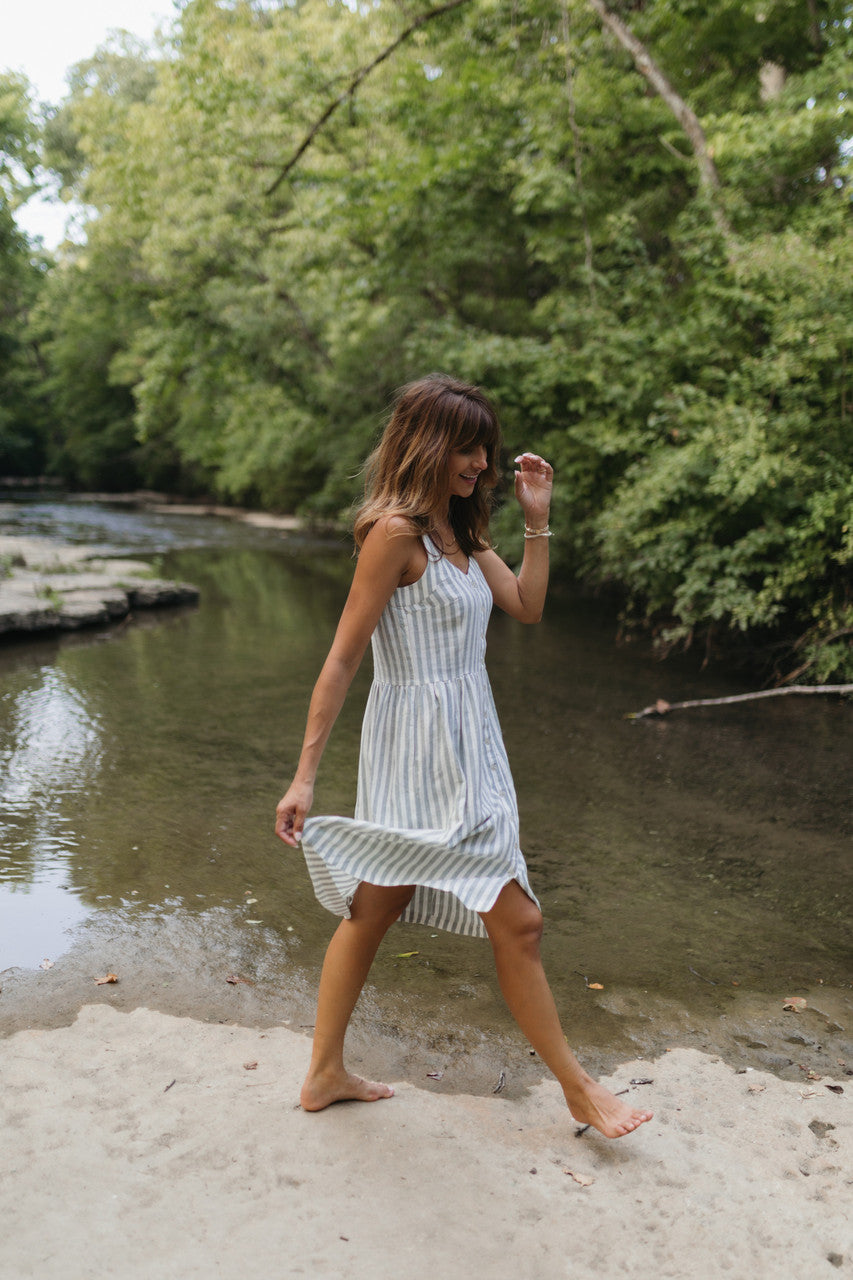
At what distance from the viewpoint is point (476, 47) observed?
12.2 metres

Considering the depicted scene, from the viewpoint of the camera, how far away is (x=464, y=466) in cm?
247

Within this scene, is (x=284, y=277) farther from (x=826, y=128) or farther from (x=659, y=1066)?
(x=659, y=1066)

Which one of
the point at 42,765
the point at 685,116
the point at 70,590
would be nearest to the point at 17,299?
the point at 70,590

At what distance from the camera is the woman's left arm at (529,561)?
2.69 m

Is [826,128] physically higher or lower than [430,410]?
higher

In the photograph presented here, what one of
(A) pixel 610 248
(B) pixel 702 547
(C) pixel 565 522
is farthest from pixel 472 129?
(B) pixel 702 547

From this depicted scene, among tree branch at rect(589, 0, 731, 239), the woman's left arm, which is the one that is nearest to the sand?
the woman's left arm

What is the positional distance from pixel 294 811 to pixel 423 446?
928 millimetres

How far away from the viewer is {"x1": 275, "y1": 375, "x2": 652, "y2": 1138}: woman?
7.76ft

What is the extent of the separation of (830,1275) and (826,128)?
8602 mm

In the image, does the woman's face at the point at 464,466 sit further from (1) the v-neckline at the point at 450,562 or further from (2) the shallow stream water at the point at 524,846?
(2) the shallow stream water at the point at 524,846

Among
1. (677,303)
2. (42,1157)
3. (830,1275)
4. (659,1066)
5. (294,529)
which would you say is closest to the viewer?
(830,1275)

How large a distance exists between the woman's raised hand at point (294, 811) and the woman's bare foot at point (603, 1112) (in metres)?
0.94

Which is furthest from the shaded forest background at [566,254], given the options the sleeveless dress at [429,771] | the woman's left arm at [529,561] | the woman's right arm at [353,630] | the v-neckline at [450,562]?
the woman's right arm at [353,630]
